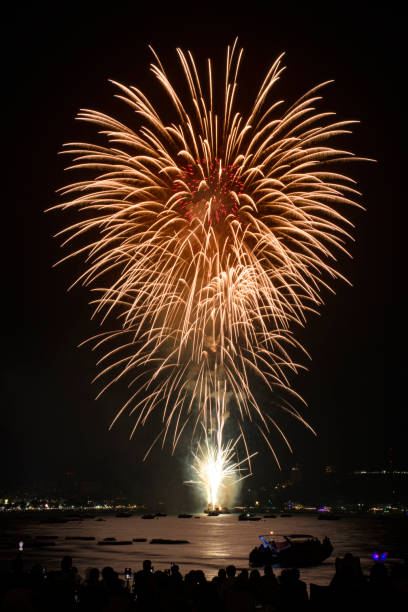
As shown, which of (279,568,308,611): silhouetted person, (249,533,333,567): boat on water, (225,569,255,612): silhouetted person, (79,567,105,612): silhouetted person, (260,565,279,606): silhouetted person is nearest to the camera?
(279,568,308,611): silhouetted person

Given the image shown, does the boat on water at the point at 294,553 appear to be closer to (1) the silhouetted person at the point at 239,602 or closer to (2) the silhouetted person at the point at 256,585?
(2) the silhouetted person at the point at 256,585

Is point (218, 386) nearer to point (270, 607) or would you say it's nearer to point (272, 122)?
point (272, 122)

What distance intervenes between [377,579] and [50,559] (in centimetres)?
6488

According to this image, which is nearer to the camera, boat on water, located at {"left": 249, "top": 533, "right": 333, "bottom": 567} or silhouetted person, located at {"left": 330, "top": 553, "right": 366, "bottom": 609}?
silhouetted person, located at {"left": 330, "top": 553, "right": 366, "bottom": 609}

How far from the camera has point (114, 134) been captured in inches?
1617

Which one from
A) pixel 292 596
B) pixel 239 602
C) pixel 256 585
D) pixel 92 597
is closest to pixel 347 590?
pixel 292 596

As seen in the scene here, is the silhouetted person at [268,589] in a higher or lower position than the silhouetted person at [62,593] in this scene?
lower

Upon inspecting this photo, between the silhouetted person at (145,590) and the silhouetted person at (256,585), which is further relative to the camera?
the silhouetted person at (256,585)

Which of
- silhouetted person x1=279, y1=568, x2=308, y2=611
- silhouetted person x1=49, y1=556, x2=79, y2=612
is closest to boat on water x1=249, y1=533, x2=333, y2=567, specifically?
silhouetted person x1=49, y1=556, x2=79, y2=612

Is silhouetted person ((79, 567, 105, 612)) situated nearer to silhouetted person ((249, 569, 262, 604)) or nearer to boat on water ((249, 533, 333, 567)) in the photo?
silhouetted person ((249, 569, 262, 604))

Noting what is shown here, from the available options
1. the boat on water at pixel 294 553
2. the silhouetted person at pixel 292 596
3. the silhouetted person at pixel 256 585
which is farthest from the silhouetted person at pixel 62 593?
the boat on water at pixel 294 553

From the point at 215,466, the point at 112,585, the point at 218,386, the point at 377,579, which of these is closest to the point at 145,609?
the point at 112,585

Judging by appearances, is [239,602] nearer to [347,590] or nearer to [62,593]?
[347,590]

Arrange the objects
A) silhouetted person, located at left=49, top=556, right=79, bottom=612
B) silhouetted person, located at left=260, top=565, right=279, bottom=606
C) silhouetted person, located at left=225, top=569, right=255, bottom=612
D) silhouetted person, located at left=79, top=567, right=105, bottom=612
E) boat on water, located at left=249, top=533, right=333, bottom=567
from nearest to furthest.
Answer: silhouetted person, located at left=225, top=569, right=255, bottom=612 < silhouetted person, located at left=79, top=567, right=105, bottom=612 < silhouetted person, located at left=49, top=556, right=79, bottom=612 < silhouetted person, located at left=260, top=565, right=279, bottom=606 < boat on water, located at left=249, top=533, right=333, bottom=567
